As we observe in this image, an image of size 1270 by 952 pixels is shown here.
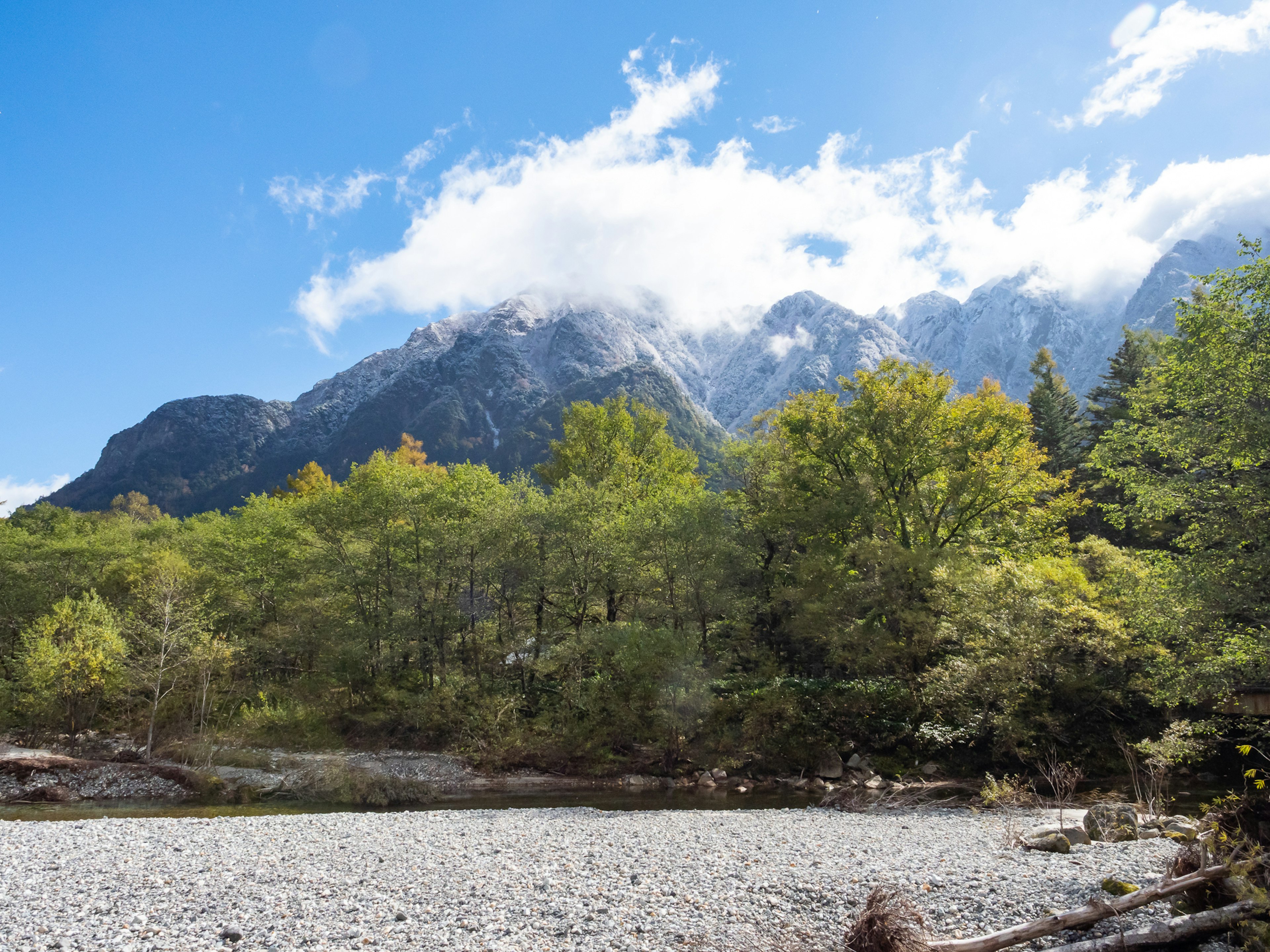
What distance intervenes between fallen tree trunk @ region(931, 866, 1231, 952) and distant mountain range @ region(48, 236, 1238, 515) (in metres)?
116

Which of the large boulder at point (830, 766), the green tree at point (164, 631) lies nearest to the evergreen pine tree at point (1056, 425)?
the large boulder at point (830, 766)

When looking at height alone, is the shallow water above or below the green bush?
below

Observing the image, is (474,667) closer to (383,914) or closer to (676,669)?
(676,669)

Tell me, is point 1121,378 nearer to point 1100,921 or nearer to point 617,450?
point 617,450

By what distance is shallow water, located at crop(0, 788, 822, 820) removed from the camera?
62.8 feet

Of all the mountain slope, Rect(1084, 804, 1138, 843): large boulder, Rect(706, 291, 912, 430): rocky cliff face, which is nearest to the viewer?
Rect(1084, 804, 1138, 843): large boulder

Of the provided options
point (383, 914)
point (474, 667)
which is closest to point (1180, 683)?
point (383, 914)

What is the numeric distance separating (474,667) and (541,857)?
734 inches

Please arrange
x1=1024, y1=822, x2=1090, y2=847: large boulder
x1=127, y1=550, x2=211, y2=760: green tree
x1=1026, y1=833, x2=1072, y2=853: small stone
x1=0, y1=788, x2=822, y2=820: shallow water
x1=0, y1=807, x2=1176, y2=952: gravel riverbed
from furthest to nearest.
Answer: x1=127, y1=550, x2=211, y2=760: green tree < x1=0, y1=788, x2=822, y2=820: shallow water < x1=1024, y1=822, x2=1090, y2=847: large boulder < x1=1026, y1=833, x2=1072, y2=853: small stone < x1=0, y1=807, x2=1176, y2=952: gravel riverbed

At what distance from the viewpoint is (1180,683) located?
13.4 meters

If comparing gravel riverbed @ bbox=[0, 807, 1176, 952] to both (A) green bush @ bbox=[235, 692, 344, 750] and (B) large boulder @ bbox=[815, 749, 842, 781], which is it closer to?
(B) large boulder @ bbox=[815, 749, 842, 781]

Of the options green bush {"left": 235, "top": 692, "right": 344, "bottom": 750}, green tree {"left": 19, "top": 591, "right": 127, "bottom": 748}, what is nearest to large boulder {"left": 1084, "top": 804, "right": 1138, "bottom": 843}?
green bush {"left": 235, "top": 692, "right": 344, "bottom": 750}

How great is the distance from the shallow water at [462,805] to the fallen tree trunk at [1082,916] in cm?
1258

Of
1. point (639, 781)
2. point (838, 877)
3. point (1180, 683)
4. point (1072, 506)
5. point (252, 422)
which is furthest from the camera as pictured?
point (252, 422)
